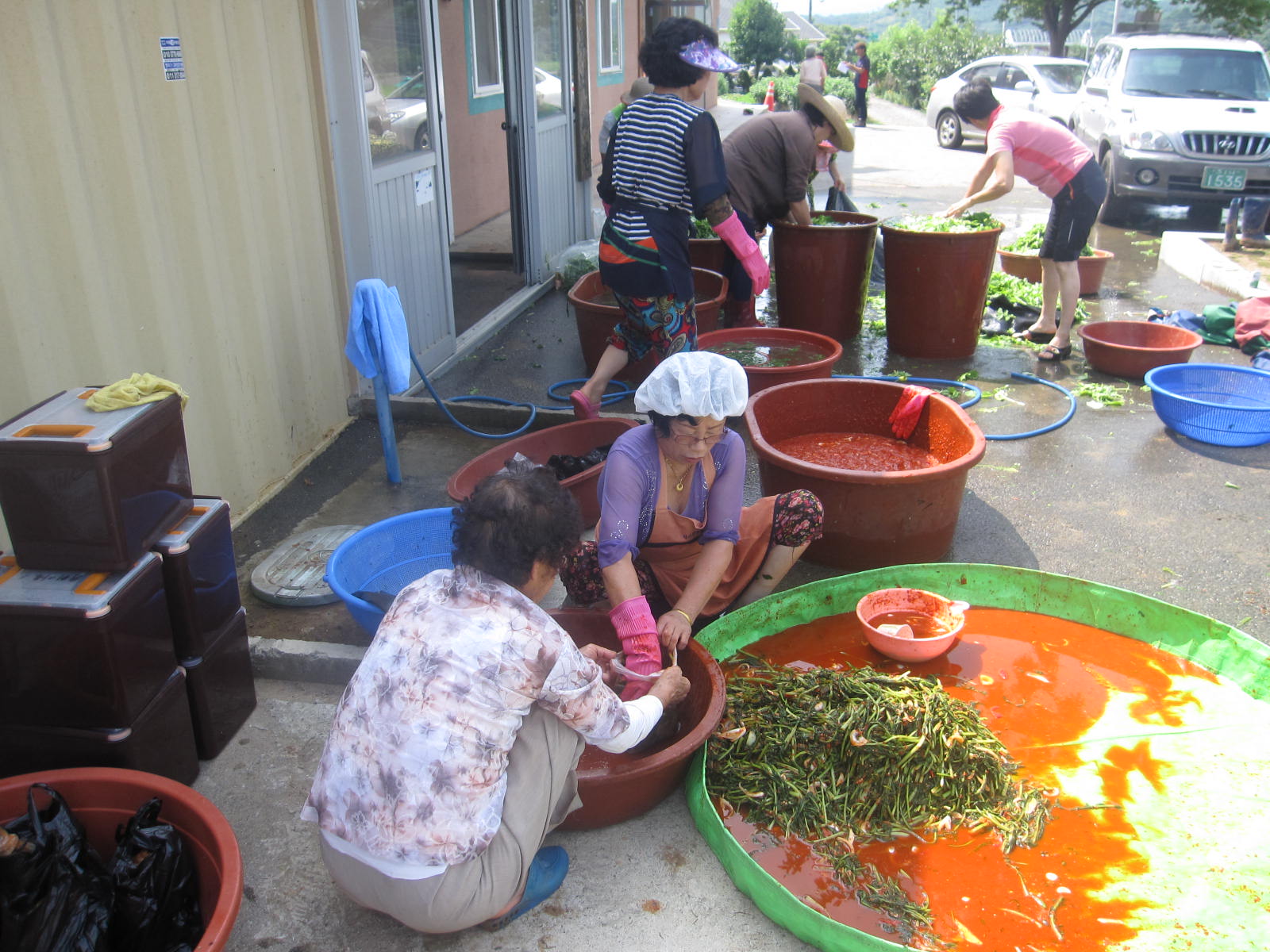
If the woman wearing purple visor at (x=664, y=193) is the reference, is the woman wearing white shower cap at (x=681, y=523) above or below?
below

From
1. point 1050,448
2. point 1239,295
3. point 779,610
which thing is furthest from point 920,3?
point 779,610

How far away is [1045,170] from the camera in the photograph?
19.2ft

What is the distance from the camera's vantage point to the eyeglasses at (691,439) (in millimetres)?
2779

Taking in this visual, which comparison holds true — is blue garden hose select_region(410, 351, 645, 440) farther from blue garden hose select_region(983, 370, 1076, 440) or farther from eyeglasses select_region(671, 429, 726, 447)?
eyeglasses select_region(671, 429, 726, 447)

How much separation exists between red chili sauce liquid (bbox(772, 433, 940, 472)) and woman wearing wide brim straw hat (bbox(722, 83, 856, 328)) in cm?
209

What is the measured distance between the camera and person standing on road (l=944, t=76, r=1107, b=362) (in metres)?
5.73

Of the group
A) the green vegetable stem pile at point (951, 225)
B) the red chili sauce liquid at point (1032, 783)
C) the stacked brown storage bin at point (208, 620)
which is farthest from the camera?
the green vegetable stem pile at point (951, 225)

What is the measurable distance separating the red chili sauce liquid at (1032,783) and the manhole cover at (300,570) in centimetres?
166

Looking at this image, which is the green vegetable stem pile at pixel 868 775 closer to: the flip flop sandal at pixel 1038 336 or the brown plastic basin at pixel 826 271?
the brown plastic basin at pixel 826 271

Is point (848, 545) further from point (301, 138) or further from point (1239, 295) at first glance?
point (1239, 295)

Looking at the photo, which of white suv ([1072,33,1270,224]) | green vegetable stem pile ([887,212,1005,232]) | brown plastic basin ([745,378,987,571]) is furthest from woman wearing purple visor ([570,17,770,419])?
white suv ([1072,33,1270,224])

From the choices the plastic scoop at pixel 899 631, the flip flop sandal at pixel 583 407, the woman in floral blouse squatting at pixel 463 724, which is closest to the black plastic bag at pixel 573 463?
the flip flop sandal at pixel 583 407

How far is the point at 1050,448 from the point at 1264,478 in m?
0.96

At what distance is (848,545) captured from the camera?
3.72m
